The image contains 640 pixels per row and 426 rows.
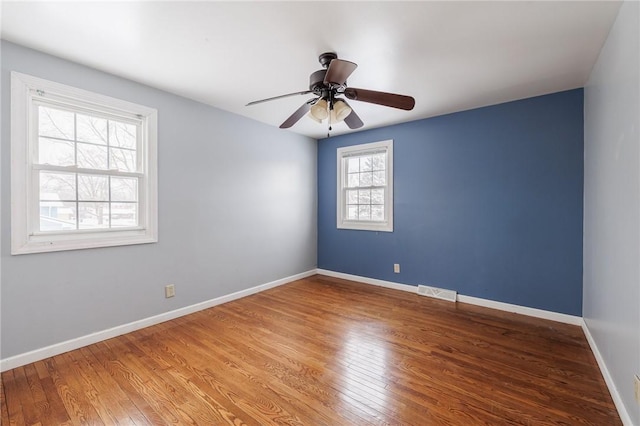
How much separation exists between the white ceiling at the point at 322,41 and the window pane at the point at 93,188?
96cm

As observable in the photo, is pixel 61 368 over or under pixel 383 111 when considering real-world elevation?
under

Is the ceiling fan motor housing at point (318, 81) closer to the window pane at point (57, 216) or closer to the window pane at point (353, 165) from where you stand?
the window pane at point (57, 216)

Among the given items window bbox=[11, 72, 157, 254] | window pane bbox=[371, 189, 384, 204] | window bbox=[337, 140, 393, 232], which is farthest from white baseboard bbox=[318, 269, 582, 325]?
window bbox=[11, 72, 157, 254]

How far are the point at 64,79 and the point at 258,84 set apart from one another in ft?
5.08

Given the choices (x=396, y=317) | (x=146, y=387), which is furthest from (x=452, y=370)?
(x=146, y=387)

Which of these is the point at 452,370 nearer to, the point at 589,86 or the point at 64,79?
the point at 589,86

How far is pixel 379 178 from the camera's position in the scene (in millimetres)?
4316

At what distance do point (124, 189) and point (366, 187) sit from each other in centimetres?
312

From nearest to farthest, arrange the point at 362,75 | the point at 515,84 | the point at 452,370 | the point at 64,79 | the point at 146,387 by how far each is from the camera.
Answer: the point at 146,387 < the point at 452,370 < the point at 64,79 < the point at 362,75 < the point at 515,84

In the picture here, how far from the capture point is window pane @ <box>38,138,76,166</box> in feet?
7.29

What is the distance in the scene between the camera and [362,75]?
100 inches

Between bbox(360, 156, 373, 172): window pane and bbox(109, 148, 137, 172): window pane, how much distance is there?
304 centimetres

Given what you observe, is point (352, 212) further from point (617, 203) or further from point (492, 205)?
point (617, 203)

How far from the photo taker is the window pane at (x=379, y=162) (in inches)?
168
